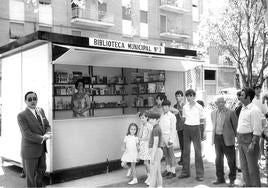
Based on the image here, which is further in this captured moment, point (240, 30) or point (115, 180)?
point (240, 30)

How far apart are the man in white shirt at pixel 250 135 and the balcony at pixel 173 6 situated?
93.3 feet

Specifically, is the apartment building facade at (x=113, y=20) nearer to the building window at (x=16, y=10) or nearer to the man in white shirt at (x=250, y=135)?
the building window at (x=16, y=10)

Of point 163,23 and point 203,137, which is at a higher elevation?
point 163,23

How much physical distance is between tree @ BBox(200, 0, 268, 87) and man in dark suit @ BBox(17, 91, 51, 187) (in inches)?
388

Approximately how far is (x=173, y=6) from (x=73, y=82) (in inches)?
992

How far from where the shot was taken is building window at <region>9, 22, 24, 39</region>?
23797 millimetres

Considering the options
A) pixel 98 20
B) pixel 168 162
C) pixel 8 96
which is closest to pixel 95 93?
pixel 8 96

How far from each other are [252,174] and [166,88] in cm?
513

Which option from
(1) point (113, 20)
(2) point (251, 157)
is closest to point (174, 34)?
(1) point (113, 20)

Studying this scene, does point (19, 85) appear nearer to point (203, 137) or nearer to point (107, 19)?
point (203, 137)

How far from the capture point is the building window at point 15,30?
23.8 metres

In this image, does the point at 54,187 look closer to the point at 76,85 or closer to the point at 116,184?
the point at 116,184

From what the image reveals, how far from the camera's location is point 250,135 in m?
5.88

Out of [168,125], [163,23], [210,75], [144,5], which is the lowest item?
[168,125]
